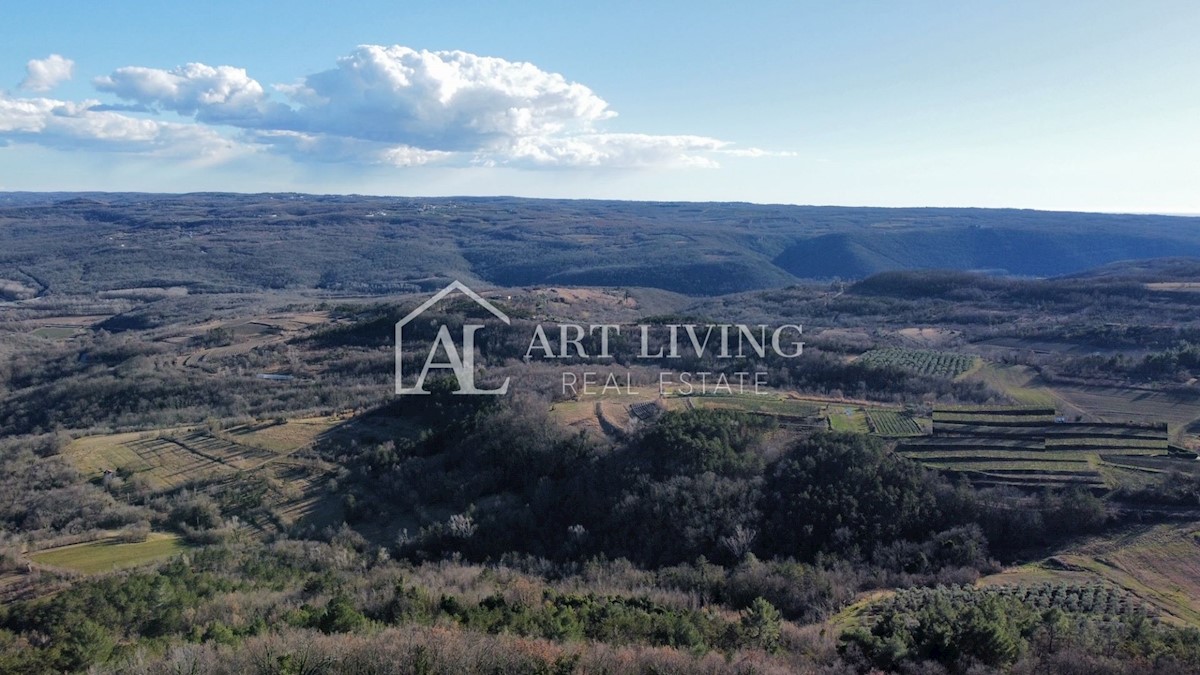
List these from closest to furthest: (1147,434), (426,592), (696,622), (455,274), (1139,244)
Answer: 1. (696,622)
2. (426,592)
3. (1147,434)
4. (455,274)
5. (1139,244)

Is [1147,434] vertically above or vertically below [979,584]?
above

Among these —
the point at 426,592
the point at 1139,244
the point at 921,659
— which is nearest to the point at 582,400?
the point at 426,592

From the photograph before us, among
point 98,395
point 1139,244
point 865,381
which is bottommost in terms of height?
point 98,395

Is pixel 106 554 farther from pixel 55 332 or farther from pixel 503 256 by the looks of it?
pixel 503 256

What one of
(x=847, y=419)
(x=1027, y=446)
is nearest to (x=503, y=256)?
(x=847, y=419)

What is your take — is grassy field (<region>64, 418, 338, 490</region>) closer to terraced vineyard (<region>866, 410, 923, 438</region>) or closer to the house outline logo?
the house outline logo

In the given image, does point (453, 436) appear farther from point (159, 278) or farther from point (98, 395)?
point (159, 278)

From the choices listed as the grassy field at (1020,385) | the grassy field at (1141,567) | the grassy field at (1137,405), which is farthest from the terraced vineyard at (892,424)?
the grassy field at (1141,567)

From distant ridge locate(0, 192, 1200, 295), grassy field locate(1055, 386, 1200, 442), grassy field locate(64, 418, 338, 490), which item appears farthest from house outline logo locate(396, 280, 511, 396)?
distant ridge locate(0, 192, 1200, 295)
